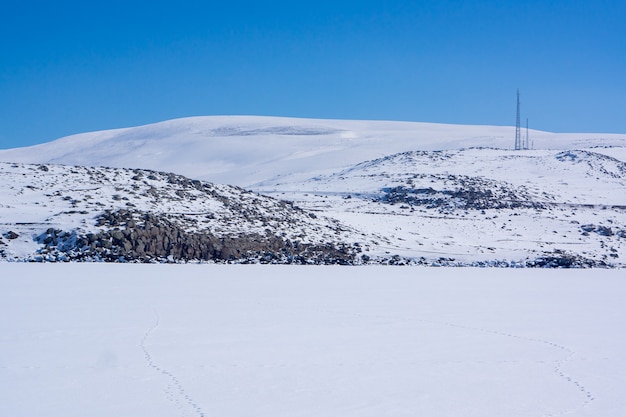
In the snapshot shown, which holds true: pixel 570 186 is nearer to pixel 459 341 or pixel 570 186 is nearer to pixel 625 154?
pixel 625 154

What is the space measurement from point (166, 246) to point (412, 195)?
13794mm

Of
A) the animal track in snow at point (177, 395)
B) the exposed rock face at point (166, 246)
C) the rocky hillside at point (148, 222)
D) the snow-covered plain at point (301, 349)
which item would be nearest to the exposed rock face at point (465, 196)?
the rocky hillside at point (148, 222)

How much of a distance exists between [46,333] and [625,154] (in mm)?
40754

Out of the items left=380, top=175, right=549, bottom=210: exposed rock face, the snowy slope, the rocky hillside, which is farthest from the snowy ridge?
the snowy slope

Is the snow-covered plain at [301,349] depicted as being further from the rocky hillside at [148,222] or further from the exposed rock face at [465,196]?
the exposed rock face at [465,196]

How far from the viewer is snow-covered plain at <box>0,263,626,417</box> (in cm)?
483

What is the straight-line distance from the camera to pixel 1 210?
16875 mm

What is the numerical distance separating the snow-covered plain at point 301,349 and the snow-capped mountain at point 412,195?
22.5 feet

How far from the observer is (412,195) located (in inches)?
1085

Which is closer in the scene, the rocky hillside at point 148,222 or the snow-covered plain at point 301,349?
the snow-covered plain at point 301,349

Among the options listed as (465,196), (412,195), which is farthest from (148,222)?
(465,196)

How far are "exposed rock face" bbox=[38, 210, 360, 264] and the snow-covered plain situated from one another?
12.0 ft

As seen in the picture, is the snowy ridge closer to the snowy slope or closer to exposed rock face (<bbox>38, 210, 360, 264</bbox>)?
exposed rock face (<bbox>38, 210, 360, 264</bbox>)

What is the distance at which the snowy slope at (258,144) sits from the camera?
4994 centimetres
